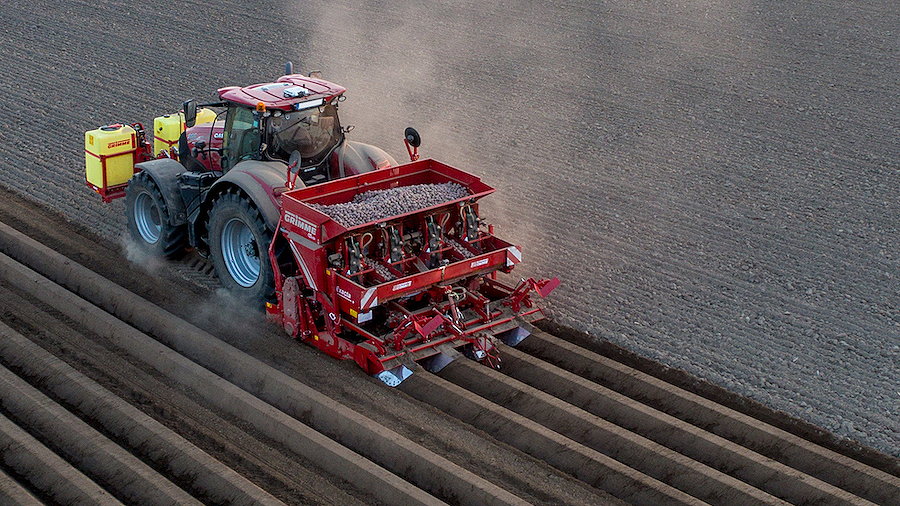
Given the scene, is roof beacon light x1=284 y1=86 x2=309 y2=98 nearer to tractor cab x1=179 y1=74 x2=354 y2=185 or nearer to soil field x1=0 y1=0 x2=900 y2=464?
tractor cab x1=179 y1=74 x2=354 y2=185

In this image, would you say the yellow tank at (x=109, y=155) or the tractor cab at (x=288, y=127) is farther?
the yellow tank at (x=109, y=155)

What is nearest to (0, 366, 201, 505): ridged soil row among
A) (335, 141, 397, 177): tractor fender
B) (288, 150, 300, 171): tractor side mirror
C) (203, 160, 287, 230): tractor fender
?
(203, 160, 287, 230): tractor fender

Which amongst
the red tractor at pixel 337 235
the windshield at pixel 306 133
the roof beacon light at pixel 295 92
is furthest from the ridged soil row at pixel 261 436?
the roof beacon light at pixel 295 92

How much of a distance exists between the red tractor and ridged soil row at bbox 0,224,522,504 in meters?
0.67

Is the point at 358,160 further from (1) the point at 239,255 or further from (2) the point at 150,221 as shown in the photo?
(2) the point at 150,221

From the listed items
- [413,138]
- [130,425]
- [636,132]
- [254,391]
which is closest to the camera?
[130,425]

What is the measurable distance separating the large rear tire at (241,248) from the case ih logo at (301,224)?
0.42 meters

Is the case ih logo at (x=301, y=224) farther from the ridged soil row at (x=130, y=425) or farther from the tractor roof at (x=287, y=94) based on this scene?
the ridged soil row at (x=130, y=425)

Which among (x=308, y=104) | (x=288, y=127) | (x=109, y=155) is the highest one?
(x=308, y=104)

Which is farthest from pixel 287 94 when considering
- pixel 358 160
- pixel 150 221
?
pixel 150 221

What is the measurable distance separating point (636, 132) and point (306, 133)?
641cm

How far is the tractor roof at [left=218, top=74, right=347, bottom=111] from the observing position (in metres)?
9.70

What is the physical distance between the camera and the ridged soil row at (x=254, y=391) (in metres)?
7.38

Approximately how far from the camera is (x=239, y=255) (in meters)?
10.1
